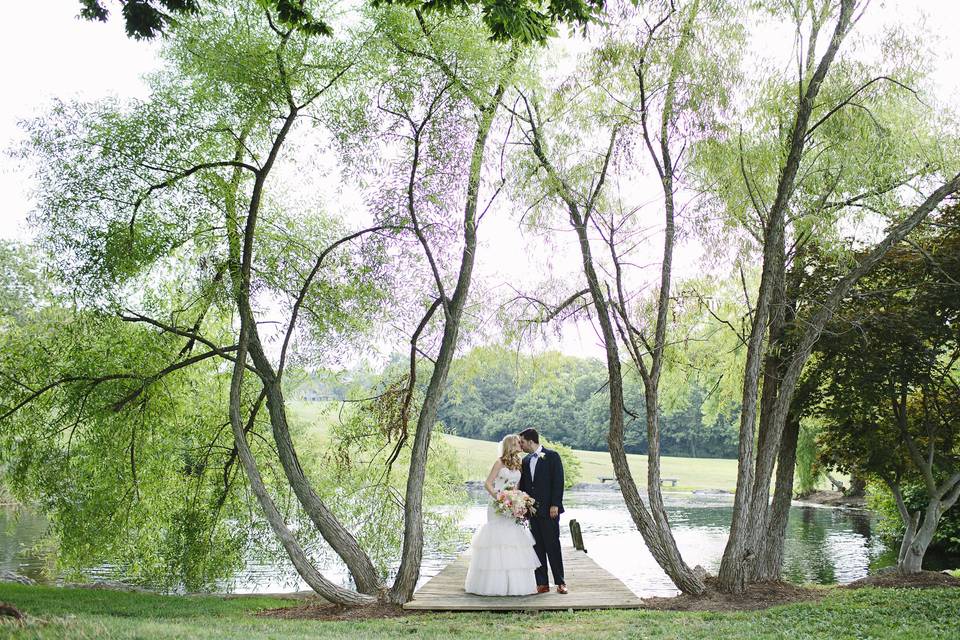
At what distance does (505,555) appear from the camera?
932 cm

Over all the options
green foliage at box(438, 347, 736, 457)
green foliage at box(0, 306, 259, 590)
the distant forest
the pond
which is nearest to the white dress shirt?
green foliage at box(0, 306, 259, 590)

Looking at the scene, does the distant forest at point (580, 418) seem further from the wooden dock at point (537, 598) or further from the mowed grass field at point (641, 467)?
the wooden dock at point (537, 598)

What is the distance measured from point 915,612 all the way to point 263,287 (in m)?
9.16

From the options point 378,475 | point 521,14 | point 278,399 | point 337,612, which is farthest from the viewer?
point 378,475

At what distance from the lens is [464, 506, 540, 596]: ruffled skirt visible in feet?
30.4

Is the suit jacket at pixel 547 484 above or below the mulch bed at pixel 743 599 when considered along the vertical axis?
above

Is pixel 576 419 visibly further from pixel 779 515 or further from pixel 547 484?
pixel 547 484

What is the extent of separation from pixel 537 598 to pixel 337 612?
9.06 ft

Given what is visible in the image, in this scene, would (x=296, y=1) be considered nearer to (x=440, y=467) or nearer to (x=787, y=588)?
(x=440, y=467)

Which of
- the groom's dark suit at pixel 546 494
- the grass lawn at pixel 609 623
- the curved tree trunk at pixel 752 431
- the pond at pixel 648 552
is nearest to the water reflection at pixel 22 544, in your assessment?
the pond at pixel 648 552

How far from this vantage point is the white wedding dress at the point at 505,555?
9.26 metres

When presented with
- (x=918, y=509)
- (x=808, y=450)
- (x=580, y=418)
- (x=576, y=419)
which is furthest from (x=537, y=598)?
(x=576, y=419)

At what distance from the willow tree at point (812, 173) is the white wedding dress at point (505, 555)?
3.20m

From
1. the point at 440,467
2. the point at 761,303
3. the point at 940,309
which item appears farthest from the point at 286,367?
the point at 940,309
